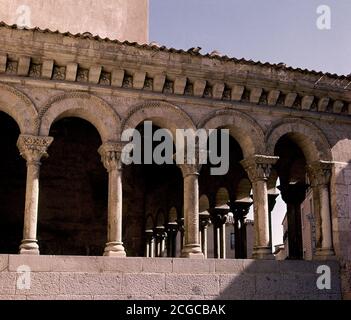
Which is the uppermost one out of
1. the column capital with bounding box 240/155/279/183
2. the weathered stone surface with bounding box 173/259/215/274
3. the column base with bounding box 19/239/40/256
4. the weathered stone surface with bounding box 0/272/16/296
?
the column capital with bounding box 240/155/279/183

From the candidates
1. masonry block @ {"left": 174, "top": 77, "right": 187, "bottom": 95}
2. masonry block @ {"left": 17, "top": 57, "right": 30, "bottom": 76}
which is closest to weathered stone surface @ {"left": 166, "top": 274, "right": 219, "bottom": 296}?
masonry block @ {"left": 174, "top": 77, "right": 187, "bottom": 95}

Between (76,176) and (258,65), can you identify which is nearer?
(258,65)

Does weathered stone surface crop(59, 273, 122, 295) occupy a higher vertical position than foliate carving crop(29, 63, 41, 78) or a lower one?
lower

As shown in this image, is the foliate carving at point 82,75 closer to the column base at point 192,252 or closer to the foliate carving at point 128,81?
the foliate carving at point 128,81

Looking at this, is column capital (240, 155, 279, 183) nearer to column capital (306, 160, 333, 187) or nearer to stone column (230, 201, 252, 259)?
column capital (306, 160, 333, 187)

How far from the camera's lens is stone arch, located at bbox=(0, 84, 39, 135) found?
8938 mm

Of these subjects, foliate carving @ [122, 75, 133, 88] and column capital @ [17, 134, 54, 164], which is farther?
foliate carving @ [122, 75, 133, 88]

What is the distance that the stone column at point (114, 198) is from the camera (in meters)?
9.00

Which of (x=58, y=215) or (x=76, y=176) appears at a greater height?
(x=76, y=176)

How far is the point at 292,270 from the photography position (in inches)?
385

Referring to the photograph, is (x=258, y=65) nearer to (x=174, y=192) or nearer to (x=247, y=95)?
(x=247, y=95)

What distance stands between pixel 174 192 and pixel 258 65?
5.95 metres

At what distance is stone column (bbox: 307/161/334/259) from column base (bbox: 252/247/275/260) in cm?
118
